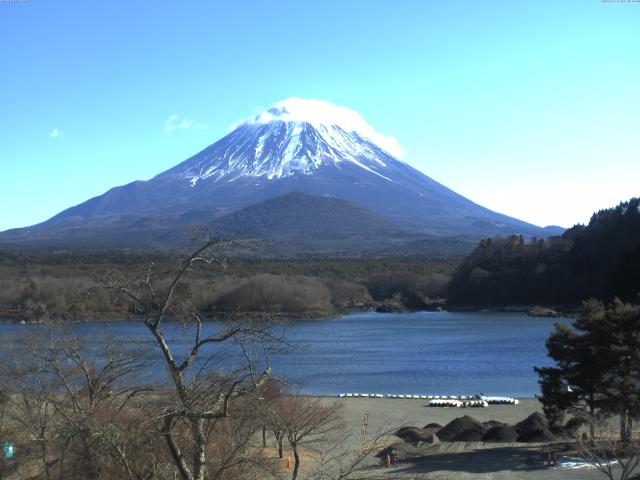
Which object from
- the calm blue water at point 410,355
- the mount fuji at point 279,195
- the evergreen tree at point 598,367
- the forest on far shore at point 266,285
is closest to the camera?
the evergreen tree at point 598,367

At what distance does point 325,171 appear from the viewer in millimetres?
142625

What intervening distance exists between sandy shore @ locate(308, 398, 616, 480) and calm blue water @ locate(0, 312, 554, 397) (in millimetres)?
2393

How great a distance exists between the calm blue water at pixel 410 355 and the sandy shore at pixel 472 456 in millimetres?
2393

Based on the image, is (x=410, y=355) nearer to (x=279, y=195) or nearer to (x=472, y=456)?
(x=472, y=456)

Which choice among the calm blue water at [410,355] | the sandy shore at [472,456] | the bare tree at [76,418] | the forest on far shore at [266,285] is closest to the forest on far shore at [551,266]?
the forest on far shore at [266,285]

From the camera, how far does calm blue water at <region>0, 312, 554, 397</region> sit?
80.1 ft

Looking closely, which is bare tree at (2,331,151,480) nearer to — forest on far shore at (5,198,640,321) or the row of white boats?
the row of white boats

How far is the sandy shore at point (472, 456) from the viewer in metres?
12.5

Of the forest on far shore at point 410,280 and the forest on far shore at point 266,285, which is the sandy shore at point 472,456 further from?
the forest on far shore at point 410,280

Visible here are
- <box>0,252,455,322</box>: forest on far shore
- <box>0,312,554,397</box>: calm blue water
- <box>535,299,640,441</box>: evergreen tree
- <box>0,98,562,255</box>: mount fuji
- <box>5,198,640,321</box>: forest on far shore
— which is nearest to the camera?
<box>535,299,640,441</box>: evergreen tree

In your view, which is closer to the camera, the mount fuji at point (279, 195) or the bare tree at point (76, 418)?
the bare tree at point (76, 418)

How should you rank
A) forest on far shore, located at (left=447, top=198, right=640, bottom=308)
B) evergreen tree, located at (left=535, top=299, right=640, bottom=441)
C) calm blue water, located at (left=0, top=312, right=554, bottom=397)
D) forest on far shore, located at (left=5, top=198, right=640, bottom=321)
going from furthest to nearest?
forest on far shore, located at (left=447, top=198, right=640, bottom=308), forest on far shore, located at (left=5, top=198, right=640, bottom=321), calm blue water, located at (left=0, top=312, right=554, bottom=397), evergreen tree, located at (left=535, top=299, right=640, bottom=441)

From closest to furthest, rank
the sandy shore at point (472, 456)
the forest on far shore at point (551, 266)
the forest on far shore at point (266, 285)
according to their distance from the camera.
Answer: the sandy shore at point (472, 456) < the forest on far shore at point (266, 285) < the forest on far shore at point (551, 266)

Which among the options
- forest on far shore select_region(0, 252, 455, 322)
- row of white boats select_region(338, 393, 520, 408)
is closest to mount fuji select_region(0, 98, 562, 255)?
forest on far shore select_region(0, 252, 455, 322)
